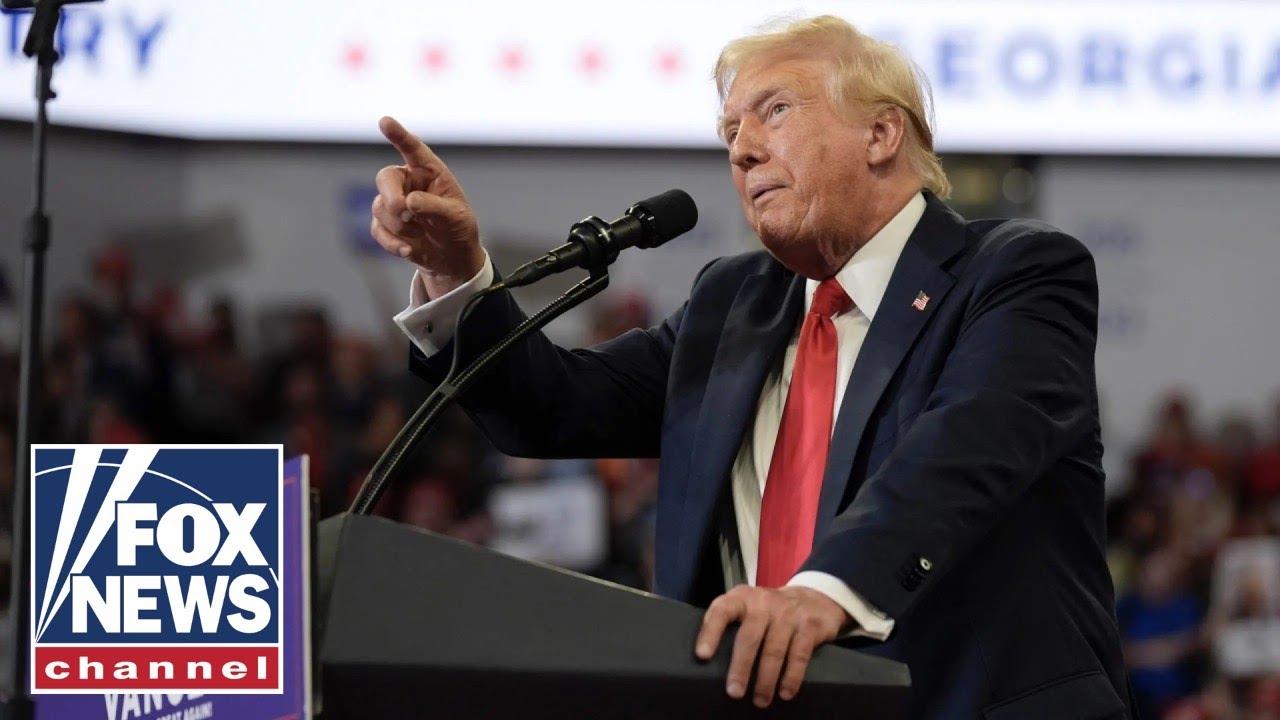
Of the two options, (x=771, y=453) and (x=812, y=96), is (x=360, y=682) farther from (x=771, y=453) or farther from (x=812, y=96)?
(x=812, y=96)

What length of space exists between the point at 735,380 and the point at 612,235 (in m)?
0.29

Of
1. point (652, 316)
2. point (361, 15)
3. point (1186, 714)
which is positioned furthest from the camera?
point (652, 316)

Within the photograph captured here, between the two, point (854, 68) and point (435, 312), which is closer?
point (435, 312)

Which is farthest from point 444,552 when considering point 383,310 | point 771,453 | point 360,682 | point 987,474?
point 383,310

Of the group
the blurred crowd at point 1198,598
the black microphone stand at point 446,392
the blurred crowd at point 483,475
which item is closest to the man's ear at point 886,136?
the black microphone stand at point 446,392

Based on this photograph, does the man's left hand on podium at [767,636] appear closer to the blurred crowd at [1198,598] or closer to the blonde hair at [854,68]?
the blonde hair at [854,68]

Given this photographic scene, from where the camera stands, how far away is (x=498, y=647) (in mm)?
985

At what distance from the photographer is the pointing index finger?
54.8 inches

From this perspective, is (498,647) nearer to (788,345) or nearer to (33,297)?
(788,345)

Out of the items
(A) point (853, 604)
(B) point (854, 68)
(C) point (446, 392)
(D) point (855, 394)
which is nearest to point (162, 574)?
(C) point (446, 392)

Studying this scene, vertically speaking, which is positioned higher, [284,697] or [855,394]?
[855,394]

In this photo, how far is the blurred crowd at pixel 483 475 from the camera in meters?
4.65

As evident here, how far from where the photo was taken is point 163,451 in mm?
1036

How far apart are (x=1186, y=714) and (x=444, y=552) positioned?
14.4ft
